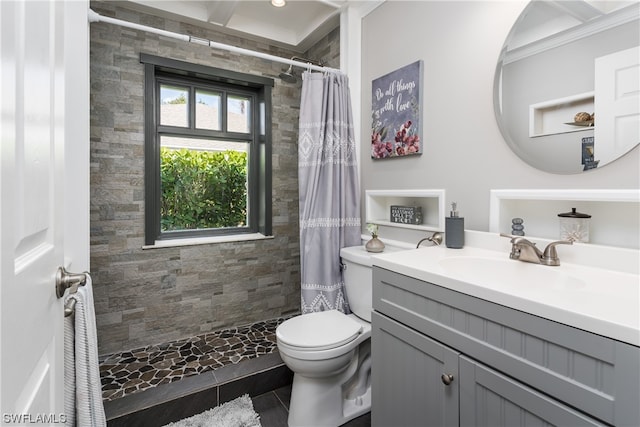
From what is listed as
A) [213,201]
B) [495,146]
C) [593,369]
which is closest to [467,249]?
[495,146]

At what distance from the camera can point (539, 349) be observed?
2.67ft

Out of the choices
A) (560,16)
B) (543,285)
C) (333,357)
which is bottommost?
(333,357)

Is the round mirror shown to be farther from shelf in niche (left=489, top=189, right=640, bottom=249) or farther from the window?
the window

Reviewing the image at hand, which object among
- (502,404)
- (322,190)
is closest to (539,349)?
(502,404)

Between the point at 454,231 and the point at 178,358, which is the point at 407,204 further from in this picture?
the point at 178,358

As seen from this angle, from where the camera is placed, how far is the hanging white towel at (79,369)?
2.90 ft

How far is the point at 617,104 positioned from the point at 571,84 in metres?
0.17

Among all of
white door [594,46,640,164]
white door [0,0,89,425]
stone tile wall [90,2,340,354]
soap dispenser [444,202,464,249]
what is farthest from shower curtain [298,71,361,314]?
white door [0,0,89,425]

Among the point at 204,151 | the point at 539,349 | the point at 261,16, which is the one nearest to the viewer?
the point at 539,349

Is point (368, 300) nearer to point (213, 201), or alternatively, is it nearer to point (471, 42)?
point (471, 42)

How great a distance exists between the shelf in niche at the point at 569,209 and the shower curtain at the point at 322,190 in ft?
2.94

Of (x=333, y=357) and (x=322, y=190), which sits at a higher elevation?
(x=322, y=190)

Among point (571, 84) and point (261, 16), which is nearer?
point (571, 84)

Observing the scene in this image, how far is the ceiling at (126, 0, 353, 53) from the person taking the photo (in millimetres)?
2188
